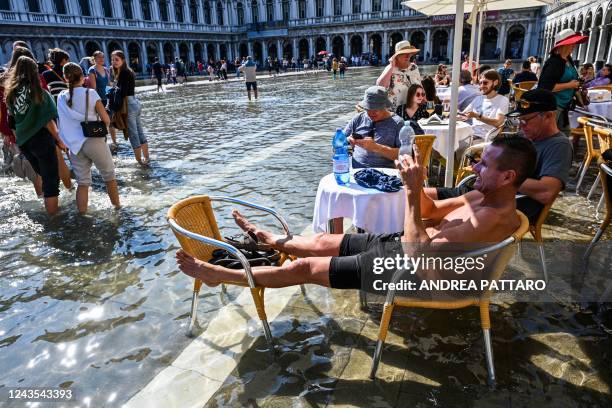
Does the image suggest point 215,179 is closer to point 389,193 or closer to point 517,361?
point 389,193

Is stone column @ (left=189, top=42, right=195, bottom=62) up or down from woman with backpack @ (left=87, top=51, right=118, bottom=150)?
up

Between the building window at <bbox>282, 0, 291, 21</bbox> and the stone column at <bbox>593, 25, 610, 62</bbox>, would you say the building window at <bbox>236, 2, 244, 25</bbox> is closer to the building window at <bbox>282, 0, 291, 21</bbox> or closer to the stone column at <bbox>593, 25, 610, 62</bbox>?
the building window at <bbox>282, 0, 291, 21</bbox>

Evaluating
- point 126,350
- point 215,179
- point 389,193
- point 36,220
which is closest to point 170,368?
point 126,350

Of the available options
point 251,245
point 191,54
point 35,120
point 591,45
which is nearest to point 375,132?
point 251,245

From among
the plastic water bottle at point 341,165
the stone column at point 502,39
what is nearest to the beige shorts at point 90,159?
the plastic water bottle at point 341,165

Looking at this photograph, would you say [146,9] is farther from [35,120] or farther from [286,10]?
[35,120]

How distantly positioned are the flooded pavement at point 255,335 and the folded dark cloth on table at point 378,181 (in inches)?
31.7

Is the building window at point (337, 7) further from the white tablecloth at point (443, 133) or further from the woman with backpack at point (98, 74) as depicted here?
the white tablecloth at point (443, 133)

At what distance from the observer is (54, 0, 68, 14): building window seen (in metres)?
37.1

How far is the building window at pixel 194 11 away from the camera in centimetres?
5153

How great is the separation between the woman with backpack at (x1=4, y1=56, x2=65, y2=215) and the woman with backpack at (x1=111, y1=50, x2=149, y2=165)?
1.84 metres

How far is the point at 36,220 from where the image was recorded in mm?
4555

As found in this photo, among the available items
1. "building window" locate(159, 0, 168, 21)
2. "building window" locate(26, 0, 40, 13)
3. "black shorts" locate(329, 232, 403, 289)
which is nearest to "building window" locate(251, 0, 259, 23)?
"building window" locate(159, 0, 168, 21)

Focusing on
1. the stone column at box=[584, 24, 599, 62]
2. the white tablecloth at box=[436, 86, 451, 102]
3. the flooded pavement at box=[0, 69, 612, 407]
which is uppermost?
the stone column at box=[584, 24, 599, 62]
